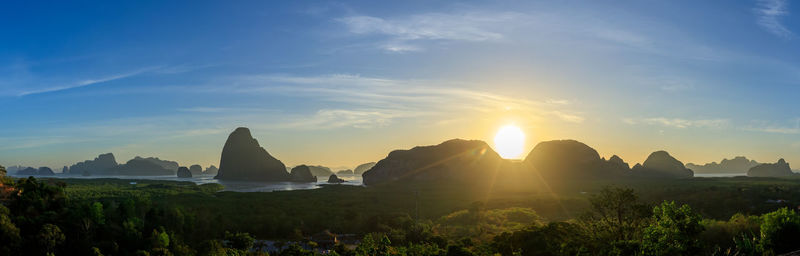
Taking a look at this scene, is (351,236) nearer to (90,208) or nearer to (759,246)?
(90,208)

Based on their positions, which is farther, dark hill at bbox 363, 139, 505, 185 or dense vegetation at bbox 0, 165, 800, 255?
dark hill at bbox 363, 139, 505, 185

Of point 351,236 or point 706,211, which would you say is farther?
point 706,211

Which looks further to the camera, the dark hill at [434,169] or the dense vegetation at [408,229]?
the dark hill at [434,169]

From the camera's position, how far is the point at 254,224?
54031mm

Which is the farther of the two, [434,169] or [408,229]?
[434,169]

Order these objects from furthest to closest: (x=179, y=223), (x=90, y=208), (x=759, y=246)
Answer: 1. (x=179, y=223)
2. (x=90, y=208)
3. (x=759, y=246)

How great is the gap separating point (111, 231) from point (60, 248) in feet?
13.9

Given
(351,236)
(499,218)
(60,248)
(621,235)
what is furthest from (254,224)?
(621,235)

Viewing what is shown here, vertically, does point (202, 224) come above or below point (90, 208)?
below

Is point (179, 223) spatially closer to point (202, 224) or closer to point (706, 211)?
point (202, 224)

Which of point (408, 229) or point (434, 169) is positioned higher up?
point (434, 169)

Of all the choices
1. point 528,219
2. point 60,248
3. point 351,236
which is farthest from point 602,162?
point 60,248

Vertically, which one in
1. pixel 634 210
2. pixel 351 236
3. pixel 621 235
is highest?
pixel 634 210

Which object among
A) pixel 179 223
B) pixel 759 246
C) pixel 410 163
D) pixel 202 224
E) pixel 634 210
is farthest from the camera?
pixel 410 163
